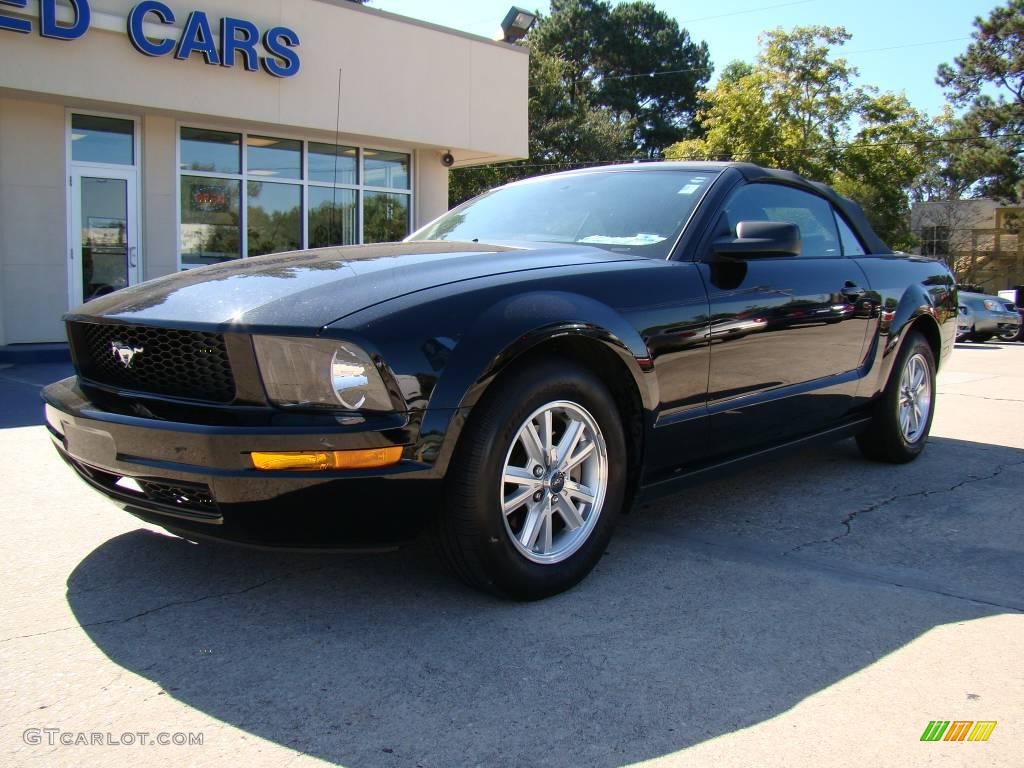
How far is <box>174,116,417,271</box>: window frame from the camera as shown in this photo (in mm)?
11781

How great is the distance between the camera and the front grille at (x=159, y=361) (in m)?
2.57

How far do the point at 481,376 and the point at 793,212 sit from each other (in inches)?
96.8

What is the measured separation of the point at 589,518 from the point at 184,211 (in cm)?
1035

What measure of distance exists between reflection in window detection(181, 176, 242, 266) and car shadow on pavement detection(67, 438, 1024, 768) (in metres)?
9.30

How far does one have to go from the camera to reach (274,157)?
12852 mm

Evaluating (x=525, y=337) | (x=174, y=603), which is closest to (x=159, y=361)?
(x=174, y=603)

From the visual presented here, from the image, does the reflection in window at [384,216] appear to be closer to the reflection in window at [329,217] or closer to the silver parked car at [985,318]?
the reflection in window at [329,217]

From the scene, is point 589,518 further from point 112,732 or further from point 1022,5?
point 1022,5

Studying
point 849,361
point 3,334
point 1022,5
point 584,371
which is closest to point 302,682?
point 584,371

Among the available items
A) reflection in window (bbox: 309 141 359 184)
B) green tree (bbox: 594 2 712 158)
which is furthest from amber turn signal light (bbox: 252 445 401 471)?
green tree (bbox: 594 2 712 158)

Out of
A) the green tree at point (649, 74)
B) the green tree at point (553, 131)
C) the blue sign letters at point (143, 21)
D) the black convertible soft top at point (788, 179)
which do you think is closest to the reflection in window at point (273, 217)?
the blue sign letters at point (143, 21)

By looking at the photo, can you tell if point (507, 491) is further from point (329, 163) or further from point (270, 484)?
point (329, 163)

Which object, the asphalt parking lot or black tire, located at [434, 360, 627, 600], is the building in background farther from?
black tire, located at [434, 360, 627, 600]

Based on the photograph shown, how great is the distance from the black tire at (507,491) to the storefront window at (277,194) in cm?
984
